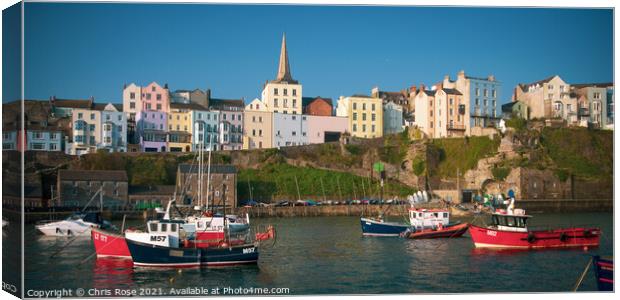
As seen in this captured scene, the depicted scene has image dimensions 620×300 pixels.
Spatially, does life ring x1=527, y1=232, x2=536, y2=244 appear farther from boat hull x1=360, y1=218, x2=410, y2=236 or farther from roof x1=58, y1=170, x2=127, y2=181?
roof x1=58, y1=170, x2=127, y2=181

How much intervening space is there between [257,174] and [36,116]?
20.6 m

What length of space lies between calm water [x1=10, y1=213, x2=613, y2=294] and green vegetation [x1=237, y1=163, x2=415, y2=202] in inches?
696

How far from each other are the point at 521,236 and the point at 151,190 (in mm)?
22475

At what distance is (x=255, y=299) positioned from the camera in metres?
13.1

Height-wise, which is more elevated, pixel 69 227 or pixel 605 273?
pixel 605 273

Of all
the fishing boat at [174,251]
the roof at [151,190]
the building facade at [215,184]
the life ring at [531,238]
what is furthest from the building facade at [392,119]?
the fishing boat at [174,251]

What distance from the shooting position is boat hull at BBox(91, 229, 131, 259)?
20.6 meters

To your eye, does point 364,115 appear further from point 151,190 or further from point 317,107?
point 151,190

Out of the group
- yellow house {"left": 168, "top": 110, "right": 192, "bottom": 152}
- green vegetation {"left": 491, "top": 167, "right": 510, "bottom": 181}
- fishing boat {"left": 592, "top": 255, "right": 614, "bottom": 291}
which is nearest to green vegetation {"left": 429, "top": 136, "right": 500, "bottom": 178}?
green vegetation {"left": 491, "top": 167, "right": 510, "bottom": 181}

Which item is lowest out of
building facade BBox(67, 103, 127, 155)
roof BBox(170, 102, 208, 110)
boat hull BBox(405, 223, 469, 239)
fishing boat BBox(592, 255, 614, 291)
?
boat hull BBox(405, 223, 469, 239)

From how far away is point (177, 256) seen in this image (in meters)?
18.7

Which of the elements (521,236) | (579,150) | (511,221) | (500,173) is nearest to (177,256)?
(521,236)

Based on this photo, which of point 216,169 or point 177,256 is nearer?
point 177,256

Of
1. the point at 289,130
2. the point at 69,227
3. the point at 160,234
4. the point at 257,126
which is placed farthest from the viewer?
the point at 289,130
